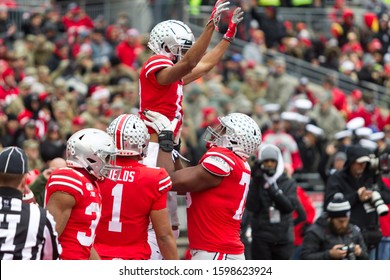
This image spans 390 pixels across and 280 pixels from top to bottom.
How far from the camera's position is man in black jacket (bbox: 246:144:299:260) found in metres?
12.3

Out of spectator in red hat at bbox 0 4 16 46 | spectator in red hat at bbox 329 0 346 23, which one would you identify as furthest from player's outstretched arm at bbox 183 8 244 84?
spectator in red hat at bbox 329 0 346 23

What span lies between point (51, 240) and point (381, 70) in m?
17.9

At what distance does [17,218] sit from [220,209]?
2.32m

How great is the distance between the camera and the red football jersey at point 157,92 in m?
9.03

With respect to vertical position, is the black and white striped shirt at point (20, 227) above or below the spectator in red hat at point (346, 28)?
above

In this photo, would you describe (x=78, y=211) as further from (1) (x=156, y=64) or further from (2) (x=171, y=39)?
(2) (x=171, y=39)

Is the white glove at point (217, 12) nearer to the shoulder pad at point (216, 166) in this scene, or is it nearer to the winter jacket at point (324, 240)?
the shoulder pad at point (216, 166)

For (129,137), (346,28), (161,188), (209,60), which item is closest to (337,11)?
(346,28)

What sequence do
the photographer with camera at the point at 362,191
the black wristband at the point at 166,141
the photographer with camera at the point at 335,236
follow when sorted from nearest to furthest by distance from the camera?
1. the black wristband at the point at 166,141
2. the photographer with camera at the point at 335,236
3. the photographer with camera at the point at 362,191

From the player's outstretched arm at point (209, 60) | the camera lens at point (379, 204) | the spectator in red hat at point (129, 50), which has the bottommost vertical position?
the spectator in red hat at point (129, 50)

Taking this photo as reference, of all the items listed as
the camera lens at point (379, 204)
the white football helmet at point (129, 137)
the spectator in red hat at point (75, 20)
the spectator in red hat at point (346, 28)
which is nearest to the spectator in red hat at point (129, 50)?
the spectator in red hat at point (75, 20)

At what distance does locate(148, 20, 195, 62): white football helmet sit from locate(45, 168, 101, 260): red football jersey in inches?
65.0

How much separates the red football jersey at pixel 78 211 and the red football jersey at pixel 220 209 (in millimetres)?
1256

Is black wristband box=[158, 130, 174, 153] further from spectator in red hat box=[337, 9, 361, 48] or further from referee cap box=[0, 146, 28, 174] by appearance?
spectator in red hat box=[337, 9, 361, 48]
